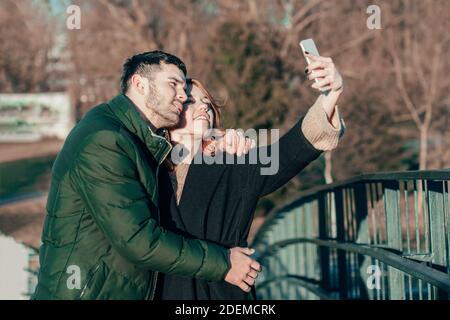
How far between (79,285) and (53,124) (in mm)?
34518

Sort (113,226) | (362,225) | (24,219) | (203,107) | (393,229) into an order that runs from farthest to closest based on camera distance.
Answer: (24,219) → (362,225) → (393,229) → (203,107) → (113,226)

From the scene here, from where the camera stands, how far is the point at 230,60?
18.0 metres

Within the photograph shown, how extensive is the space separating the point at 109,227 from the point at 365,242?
337 cm

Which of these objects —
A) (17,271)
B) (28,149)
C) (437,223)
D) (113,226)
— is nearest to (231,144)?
(113,226)

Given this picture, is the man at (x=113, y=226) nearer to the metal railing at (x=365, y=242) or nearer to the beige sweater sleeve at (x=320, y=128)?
the beige sweater sleeve at (x=320, y=128)

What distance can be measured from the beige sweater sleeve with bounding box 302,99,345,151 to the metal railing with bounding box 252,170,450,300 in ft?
2.10

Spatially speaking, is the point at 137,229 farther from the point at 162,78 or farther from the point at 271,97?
the point at 271,97

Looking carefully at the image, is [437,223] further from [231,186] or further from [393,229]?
[231,186]

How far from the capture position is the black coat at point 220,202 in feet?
10.8

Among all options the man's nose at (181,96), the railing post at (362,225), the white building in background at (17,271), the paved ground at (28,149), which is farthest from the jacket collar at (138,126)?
the paved ground at (28,149)

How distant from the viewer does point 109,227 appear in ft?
9.36

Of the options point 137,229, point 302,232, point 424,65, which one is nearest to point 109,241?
point 137,229

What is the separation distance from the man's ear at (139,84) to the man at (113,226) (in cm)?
16

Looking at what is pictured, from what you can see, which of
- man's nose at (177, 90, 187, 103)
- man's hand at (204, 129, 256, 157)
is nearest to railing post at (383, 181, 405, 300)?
man's hand at (204, 129, 256, 157)
